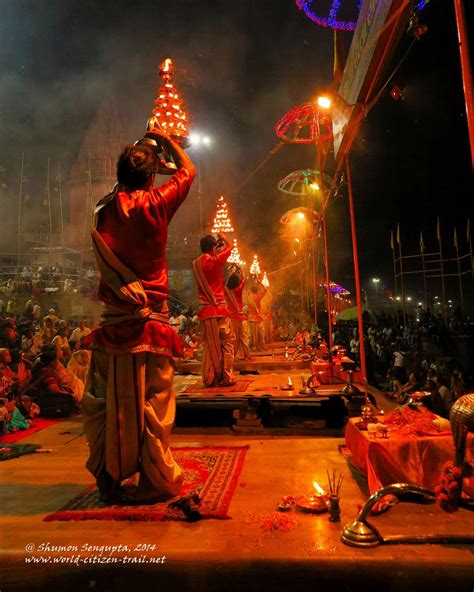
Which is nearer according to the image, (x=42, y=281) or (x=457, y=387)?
(x=457, y=387)

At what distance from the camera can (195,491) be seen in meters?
3.59

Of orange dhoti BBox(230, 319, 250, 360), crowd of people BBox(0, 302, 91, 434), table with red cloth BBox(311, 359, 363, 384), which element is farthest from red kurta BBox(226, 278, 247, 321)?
crowd of people BBox(0, 302, 91, 434)

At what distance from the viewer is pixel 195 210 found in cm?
3234

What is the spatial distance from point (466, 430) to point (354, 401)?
9.15 ft

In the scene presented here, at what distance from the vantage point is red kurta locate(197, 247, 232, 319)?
24.6ft

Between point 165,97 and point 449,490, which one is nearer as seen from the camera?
point 449,490

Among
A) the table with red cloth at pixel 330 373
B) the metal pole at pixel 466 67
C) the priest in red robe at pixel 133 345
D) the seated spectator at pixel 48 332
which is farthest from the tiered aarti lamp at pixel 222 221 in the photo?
the metal pole at pixel 466 67

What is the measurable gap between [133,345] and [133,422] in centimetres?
64

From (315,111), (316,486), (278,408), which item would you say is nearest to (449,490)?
(316,486)

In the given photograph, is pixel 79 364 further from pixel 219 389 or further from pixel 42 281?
pixel 42 281

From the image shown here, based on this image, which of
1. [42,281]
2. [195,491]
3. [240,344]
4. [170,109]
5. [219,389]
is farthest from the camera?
[42,281]

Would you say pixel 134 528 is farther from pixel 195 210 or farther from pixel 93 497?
pixel 195 210

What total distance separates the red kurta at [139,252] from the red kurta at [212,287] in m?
3.84

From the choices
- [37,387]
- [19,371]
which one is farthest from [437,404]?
[19,371]
